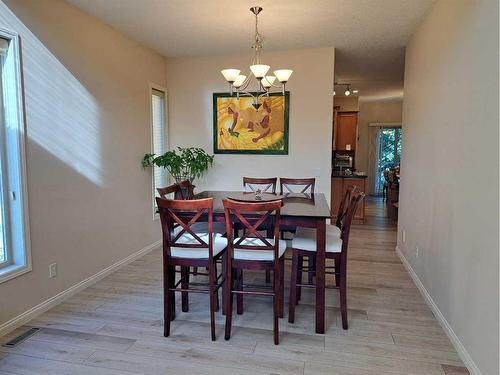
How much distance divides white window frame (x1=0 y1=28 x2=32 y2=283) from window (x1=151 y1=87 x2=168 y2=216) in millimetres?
2179

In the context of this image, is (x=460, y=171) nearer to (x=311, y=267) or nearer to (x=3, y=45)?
(x=311, y=267)

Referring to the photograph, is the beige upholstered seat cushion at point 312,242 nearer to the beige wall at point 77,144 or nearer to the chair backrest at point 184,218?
the chair backrest at point 184,218

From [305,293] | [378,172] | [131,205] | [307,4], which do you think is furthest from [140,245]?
[378,172]

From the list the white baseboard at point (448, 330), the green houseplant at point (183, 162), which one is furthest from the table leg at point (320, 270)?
the green houseplant at point (183, 162)

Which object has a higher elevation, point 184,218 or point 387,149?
point 387,149

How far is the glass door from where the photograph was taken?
34.1 feet

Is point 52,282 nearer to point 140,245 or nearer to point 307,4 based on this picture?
point 140,245

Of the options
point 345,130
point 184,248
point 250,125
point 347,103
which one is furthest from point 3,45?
point 347,103

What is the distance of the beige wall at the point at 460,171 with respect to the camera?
2000mm

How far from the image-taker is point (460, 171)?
8.05 ft

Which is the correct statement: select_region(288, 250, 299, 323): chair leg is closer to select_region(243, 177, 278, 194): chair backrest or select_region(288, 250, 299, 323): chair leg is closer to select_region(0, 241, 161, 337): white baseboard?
select_region(243, 177, 278, 194): chair backrest

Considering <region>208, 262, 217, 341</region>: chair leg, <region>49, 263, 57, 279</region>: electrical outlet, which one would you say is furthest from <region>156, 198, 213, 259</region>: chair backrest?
<region>49, 263, 57, 279</region>: electrical outlet

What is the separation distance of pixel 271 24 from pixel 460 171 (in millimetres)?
2459

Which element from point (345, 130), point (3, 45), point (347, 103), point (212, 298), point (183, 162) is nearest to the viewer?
point (212, 298)
